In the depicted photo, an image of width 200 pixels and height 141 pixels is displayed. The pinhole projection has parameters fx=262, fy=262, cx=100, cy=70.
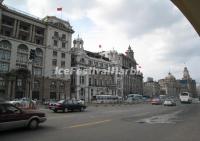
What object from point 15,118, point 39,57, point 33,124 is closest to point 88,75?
point 39,57

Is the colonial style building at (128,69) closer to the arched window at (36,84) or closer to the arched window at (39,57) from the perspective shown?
the arched window at (39,57)

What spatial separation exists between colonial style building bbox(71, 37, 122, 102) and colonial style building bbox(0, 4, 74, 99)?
18.3ft

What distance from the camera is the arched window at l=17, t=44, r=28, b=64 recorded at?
2544 inches

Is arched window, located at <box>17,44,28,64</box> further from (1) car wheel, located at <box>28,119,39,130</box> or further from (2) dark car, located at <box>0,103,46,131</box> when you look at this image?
(2) dark car, located at <box>0,103,46,131</box>

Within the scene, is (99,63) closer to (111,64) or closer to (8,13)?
(111,64)

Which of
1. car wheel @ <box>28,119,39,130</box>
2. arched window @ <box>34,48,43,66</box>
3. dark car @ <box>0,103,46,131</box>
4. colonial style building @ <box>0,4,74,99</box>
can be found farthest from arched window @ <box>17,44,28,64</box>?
dark car @ <box>0,103,46,131</box>

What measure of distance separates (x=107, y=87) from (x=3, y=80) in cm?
4594

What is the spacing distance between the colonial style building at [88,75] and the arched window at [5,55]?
2532 centimetres

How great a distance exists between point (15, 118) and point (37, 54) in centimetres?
5897

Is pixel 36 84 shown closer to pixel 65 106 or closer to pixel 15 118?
pixel 65 106

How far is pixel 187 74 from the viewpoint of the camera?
17725 cm

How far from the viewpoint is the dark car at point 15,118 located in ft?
39.1

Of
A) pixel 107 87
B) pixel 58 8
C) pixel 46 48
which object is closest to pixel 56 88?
pixel 46 48

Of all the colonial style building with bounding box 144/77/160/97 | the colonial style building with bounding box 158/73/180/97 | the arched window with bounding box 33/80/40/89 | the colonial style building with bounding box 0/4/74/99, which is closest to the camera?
the colonial style building with bounding box 0/4/74/99
